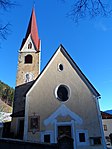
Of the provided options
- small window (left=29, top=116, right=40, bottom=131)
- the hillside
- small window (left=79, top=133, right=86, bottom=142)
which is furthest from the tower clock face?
→ the hillside

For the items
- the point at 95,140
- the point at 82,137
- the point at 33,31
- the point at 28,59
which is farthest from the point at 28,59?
the point at 95,140

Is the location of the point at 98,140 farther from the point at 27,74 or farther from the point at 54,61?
the point at 27,74

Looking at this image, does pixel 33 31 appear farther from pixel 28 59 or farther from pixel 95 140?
pixel 95 140

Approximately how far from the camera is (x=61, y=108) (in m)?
14.5

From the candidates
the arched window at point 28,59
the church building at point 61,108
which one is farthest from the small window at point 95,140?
the arched window at point 28,59

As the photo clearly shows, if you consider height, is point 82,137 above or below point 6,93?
below

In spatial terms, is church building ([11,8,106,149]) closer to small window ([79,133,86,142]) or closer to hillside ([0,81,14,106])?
small window ([79,133,86,142])

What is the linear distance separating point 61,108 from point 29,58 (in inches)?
467

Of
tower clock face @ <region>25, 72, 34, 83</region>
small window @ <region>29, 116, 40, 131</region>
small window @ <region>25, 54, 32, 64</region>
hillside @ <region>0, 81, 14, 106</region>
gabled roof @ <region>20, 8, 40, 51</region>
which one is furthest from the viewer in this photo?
hillside @ <region>0, 81, 14, 106</region>

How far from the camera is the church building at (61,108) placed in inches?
531

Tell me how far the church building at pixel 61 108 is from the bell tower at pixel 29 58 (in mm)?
6691

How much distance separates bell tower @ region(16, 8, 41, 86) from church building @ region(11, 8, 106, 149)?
6691 mm

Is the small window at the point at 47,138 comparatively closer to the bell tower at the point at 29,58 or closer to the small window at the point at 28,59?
the bell tower at the point at 29,58

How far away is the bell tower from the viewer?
880 inches
